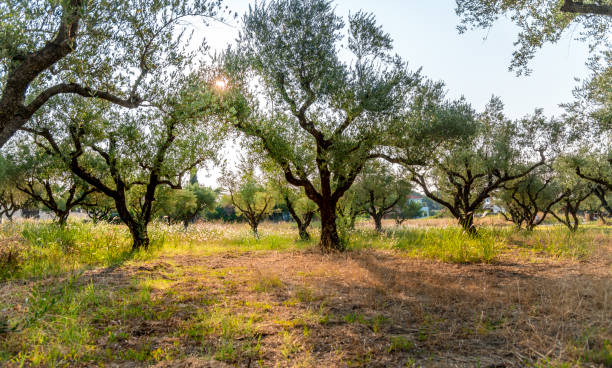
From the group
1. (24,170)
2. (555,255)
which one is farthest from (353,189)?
(24,170)

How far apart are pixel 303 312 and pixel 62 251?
1064 centimetres

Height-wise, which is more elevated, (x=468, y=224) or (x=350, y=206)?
(x=350, y=206)

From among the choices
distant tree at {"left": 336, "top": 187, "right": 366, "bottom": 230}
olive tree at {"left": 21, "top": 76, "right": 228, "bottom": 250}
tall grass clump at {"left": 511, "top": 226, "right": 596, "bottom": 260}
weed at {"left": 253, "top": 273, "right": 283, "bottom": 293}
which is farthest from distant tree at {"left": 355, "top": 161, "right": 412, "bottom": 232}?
weed at {"left": 253, "top": 273, "right": 283, "bottom": 293}

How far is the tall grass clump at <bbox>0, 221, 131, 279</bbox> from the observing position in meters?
9.54

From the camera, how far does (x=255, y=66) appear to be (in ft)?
44.7

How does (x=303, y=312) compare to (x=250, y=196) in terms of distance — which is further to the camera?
(x=250, y=196)

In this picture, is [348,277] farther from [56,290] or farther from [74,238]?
[74,238]

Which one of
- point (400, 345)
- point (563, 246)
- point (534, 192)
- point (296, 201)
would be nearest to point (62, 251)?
point (400, 345)

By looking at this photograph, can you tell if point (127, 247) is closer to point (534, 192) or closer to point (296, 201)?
point (296, 201)

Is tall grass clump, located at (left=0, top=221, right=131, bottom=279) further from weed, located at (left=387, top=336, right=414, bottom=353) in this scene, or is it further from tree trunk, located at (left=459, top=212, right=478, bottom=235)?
tree trunk, located at (left=459, top=212, right=478, bottom=235)

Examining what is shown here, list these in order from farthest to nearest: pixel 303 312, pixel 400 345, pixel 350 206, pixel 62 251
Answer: pixel 350 206
pixel 62 251
pixel 303 312
pixel 400 345

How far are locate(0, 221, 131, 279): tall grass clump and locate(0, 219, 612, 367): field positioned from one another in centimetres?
9

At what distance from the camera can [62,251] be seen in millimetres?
12180

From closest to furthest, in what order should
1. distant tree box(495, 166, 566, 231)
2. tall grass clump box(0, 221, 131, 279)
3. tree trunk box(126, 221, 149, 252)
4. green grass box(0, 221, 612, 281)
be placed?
tall grass clump box(0, 221, 131, 279), green grass box(0, 221, 612, 281), tree trunk box(126, 221, 149, 252), distant tree box(495, 166, 566, 231)
